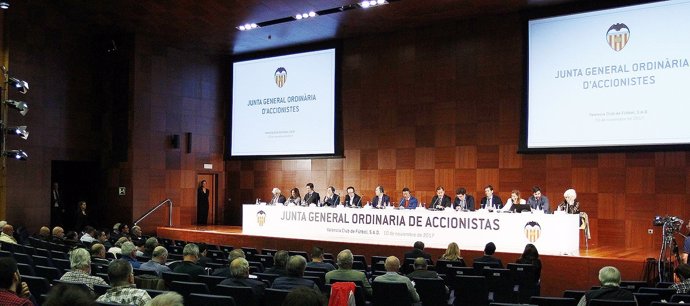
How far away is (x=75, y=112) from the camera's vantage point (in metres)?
14.6

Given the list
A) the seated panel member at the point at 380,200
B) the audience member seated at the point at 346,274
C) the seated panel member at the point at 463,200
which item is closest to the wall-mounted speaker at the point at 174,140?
the seated panel member at the point at 380,200

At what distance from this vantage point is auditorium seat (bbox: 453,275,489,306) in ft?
20.5

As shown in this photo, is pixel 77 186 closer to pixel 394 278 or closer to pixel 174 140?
pixel 174 140

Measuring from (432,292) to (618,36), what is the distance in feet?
23.9

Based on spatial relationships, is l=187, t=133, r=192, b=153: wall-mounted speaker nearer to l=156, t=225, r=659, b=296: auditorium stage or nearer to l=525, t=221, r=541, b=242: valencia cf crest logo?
l=156, t=225, r=659, b=296: auditorium stage

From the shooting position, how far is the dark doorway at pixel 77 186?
15250 millimetres

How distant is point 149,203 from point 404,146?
19.6 ft

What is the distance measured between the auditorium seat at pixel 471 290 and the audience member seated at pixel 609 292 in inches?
56.7

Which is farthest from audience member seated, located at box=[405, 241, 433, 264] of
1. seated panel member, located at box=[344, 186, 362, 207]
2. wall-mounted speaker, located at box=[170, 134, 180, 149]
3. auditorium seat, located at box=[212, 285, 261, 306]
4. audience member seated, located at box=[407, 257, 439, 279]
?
wall-mounted speaker, located at box=[170, 134, 180, 149]

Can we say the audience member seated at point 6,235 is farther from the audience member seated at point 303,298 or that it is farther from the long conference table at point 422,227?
the audience member seated at point 303,298

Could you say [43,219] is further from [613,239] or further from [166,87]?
[613,239]

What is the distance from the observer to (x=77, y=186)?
15492 millimetres

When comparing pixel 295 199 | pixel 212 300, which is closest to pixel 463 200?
pixel 295 199

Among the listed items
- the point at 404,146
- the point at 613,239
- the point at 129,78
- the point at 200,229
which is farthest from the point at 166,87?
the point at 613,239
